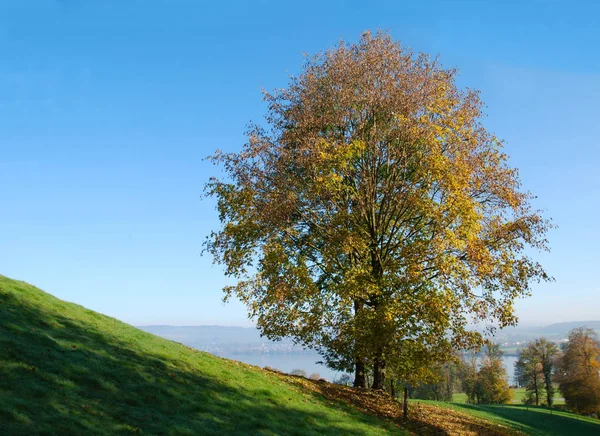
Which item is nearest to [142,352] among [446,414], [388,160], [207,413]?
[207,413]

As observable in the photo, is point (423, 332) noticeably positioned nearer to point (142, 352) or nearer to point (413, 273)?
point (413, 273)

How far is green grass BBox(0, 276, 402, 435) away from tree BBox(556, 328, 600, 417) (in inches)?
2759

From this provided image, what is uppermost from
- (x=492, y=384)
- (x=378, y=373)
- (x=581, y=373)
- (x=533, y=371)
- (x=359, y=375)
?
(x=533, y=371)

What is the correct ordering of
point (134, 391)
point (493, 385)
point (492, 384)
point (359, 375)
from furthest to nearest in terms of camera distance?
point (492, 384) < point (493, 385) < point (359, 375) < point (134, 391)

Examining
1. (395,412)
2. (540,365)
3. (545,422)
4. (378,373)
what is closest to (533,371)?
(540,365)

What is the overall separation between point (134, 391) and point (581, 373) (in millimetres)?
83140

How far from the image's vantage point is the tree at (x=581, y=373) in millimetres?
75375

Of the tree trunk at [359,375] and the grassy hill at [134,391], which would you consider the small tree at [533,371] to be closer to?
the tree trunk at [359,375]

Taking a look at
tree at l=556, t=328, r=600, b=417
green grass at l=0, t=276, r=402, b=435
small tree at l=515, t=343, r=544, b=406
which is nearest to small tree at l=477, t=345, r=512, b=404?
small tree at l=515, t=343, r=544, b=406

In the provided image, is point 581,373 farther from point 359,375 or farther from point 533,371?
point 359,375

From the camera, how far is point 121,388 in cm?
1562

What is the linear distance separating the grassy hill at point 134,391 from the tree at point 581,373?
62.3 meters

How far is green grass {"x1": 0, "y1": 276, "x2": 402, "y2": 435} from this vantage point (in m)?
12.8

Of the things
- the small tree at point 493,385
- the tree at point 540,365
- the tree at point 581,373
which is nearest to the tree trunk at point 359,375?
the tree at point 581,373
